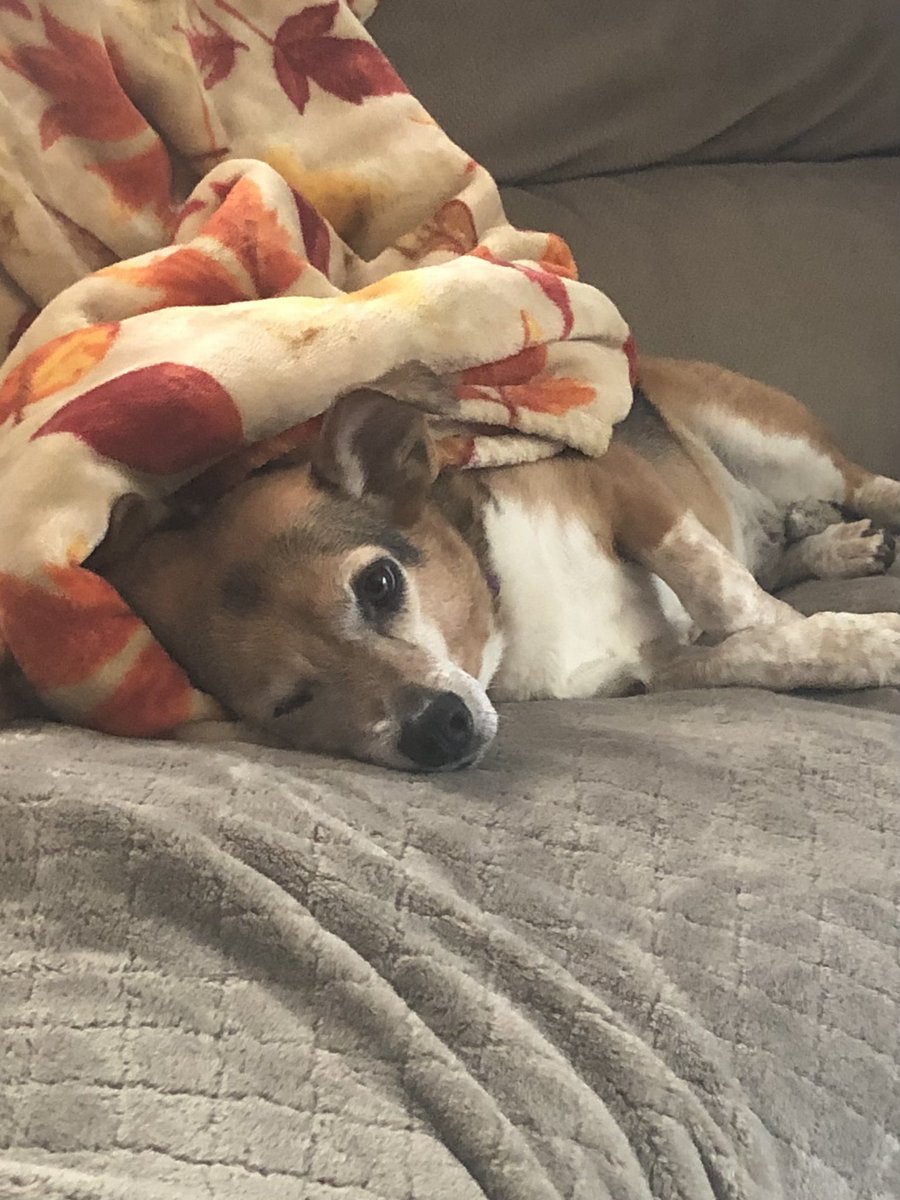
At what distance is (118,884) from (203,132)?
115 cm

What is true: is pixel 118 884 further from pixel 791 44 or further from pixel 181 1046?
pixel 791 44

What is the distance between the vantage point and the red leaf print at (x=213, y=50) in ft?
5.26

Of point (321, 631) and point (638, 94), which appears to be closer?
point (321, 631)

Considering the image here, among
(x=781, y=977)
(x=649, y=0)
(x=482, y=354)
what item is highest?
(x=649, y=0)

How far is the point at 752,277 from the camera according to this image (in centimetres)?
203

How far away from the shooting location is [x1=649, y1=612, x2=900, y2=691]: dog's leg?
140cm

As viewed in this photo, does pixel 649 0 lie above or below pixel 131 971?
above

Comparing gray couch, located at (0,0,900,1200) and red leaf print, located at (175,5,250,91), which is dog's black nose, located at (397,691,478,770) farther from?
red leaf print, located at (175,5,250,91)

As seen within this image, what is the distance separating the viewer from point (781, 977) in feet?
3.08

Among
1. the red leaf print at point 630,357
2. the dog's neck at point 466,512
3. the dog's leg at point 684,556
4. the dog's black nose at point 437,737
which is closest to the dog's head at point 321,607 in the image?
the dog's black nose at point 437,737

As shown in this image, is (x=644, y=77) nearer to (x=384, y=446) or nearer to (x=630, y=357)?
(x=630, y=357)

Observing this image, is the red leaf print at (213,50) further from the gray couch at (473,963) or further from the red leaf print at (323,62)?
the gray couch at (473,963)

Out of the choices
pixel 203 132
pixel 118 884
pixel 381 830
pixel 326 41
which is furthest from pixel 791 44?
pixel 118 884

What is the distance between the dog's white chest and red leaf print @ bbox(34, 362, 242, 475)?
41 cm
